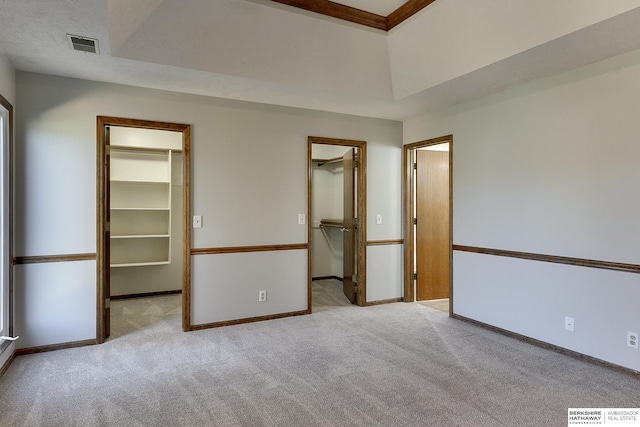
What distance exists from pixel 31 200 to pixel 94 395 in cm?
176

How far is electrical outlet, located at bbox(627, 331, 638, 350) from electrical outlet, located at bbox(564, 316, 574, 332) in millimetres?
384

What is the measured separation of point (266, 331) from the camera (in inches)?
145

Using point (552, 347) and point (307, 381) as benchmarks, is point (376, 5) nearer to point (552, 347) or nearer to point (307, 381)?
point (307, 381)

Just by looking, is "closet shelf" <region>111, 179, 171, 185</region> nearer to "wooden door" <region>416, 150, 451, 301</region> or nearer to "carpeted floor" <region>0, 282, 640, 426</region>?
"carpeted floor" <region>0, 282, 640, 426</region>

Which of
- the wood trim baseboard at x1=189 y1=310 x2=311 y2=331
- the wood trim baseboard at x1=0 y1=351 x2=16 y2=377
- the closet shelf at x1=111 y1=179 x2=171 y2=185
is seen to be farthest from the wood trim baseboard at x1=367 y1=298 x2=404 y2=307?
the wood trim baseboard at x1=0 y1=351 x2=16 y2=377

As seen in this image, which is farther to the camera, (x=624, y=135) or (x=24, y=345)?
(x=24, y=345)

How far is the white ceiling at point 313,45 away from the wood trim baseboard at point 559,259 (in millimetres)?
1563

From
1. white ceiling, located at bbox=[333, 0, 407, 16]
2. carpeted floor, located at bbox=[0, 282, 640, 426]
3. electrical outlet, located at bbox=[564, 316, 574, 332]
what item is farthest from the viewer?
white ceiling, located at bbox=[333, 0, 407, 16]

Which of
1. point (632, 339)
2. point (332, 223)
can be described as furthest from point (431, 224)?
point (632, 339)

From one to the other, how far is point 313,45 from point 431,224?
2.78 metres

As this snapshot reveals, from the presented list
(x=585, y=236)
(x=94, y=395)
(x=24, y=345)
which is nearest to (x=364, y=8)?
(x=585, y=236)

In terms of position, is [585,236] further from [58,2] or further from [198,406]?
[58,2]

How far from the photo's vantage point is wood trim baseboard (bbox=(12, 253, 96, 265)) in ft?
10.1

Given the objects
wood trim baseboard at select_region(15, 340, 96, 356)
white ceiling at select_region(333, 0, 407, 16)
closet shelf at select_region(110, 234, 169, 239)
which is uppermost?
white ceiling at select_region(333, 0, 407, 16)
